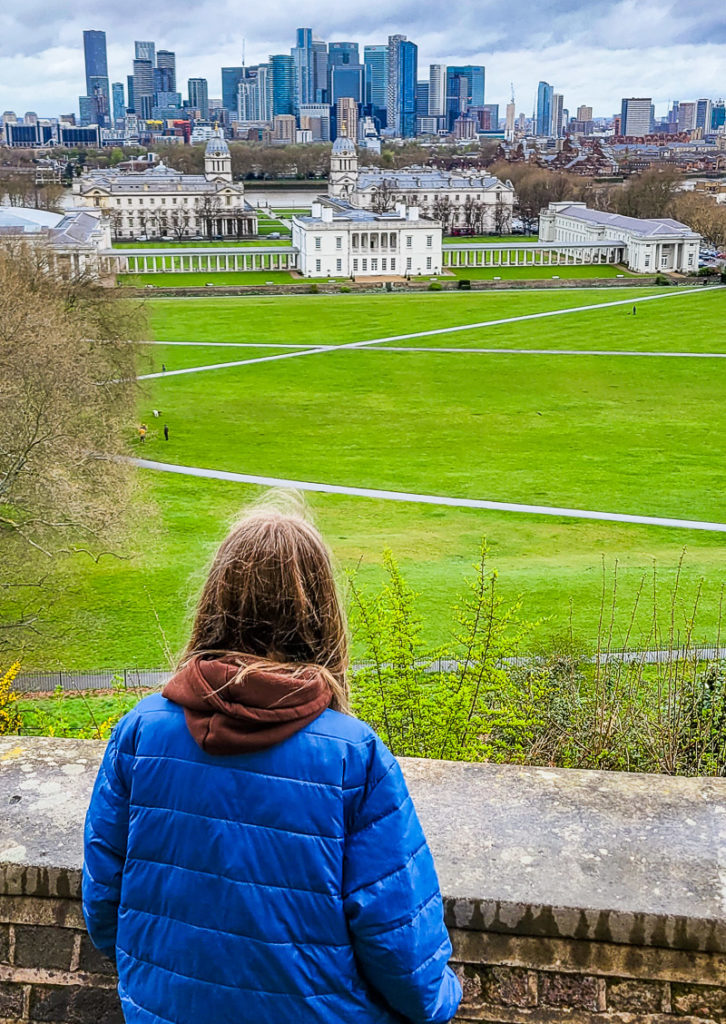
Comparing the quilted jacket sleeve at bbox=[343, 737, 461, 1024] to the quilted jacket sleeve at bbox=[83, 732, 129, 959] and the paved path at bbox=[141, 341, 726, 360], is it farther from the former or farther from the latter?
the paved path at bbox=[141, 341, 726, 360]

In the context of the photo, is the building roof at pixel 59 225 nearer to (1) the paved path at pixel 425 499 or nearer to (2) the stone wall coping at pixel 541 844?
(1) the paved path at pixel 425 499

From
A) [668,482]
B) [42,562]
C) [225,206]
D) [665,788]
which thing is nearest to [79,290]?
[42,562]

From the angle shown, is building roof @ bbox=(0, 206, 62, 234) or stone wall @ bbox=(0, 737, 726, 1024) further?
building roof @ bbox=(0, 206, 62, 234)

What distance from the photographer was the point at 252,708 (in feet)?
7.80

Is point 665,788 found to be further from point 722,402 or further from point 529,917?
point 722,402

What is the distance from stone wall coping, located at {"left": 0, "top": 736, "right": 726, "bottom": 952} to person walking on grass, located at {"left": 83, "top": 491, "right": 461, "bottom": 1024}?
793 mm

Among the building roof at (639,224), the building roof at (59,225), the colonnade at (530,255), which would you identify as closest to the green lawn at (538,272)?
the colonnade at (530,255)

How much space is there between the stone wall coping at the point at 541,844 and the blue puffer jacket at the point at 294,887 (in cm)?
83

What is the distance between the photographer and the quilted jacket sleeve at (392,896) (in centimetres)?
239

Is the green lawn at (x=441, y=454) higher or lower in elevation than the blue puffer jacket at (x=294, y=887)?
lower

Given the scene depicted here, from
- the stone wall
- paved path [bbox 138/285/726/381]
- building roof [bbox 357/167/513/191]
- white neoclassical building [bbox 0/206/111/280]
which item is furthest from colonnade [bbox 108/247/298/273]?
the stone wall

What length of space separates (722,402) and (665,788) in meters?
40.2

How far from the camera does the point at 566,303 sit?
223 ft

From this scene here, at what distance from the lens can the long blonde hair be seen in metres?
2.48
